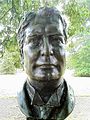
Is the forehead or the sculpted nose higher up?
the forehead

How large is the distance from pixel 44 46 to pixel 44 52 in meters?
0.03

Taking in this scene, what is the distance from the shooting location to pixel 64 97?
1.34 meters

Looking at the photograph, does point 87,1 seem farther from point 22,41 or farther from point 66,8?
point 22,41

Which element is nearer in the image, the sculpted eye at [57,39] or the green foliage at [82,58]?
the sculpted eye at [57,39]

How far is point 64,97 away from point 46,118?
0.41 ft

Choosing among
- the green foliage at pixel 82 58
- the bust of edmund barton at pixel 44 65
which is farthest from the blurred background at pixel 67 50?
the bust of edmund barton at pixel 44 65

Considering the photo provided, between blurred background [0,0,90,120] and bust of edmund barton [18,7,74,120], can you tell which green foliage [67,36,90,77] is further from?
bust of edmund barton [18,7,74,120]

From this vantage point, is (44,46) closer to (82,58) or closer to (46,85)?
(46,85)

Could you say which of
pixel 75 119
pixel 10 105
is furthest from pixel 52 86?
pixel 10 105

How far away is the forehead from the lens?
48.5 inches

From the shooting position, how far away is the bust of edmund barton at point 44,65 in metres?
1.22

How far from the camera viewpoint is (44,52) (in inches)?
47.1

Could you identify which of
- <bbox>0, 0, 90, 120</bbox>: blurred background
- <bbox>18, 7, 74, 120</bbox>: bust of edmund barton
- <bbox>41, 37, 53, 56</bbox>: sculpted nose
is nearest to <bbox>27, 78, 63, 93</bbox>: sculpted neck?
<bbox>18, 7, 74, 120</bbox>: bust of edmund barton

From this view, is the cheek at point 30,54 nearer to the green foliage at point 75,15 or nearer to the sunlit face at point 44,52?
the sunlit face at point 44,52
